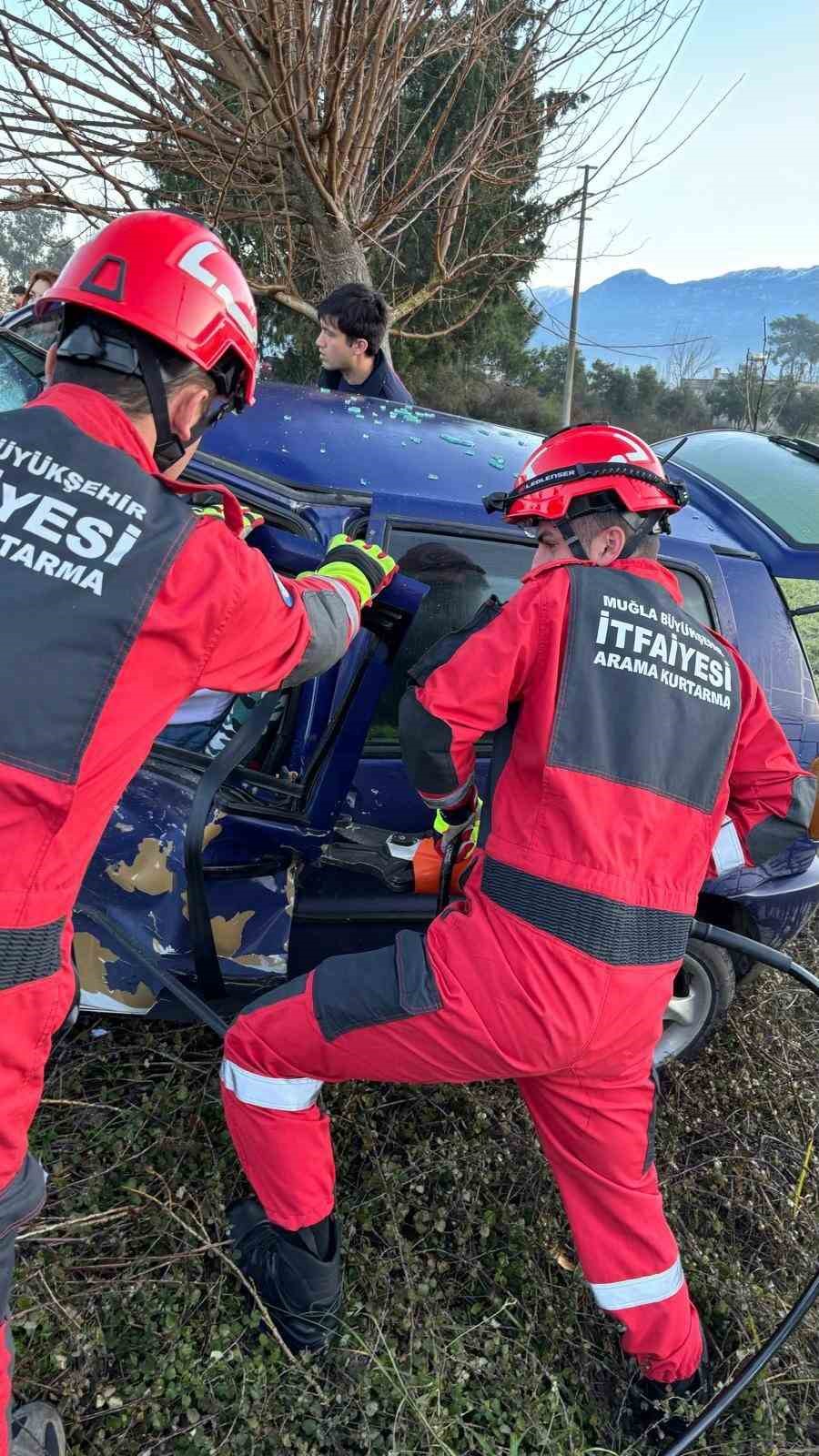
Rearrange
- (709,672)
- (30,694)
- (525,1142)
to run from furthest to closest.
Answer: (525,1142)
(709,672)
(30,694)

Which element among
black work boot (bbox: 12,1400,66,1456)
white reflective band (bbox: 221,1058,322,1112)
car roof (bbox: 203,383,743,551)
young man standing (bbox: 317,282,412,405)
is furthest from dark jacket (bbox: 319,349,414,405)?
black work boot (bbox: 12,1400,66,1456)

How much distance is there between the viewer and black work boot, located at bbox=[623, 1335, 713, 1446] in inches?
76.5

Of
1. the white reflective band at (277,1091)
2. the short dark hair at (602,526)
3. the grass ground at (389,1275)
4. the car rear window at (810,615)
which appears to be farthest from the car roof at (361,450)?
the car rear window at (810,615)

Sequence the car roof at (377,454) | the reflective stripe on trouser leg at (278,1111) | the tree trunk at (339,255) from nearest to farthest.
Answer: the reflective stripe on trouser leg at (278,1111) < the car roof at (377,454) < the tree trunk at (339,255)

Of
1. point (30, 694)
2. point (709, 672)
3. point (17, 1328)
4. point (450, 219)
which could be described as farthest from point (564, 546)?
point (450, 219)

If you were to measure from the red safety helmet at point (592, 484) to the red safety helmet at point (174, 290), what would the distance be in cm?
70

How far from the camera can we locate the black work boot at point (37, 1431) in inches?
63.1

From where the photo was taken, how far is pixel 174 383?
Result: 60.0 inches

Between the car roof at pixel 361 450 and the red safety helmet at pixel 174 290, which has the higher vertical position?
the red safety helmet at pixel 174 290

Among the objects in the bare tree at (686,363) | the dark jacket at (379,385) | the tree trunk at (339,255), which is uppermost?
the bare tree at (686,363)

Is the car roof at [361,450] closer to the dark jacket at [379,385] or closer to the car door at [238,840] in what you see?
the car door at [238,840]

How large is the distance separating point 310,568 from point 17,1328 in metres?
1.86

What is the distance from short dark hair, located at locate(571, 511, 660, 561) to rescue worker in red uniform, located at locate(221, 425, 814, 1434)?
0.03m

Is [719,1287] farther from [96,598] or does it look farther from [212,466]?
[212,466]
